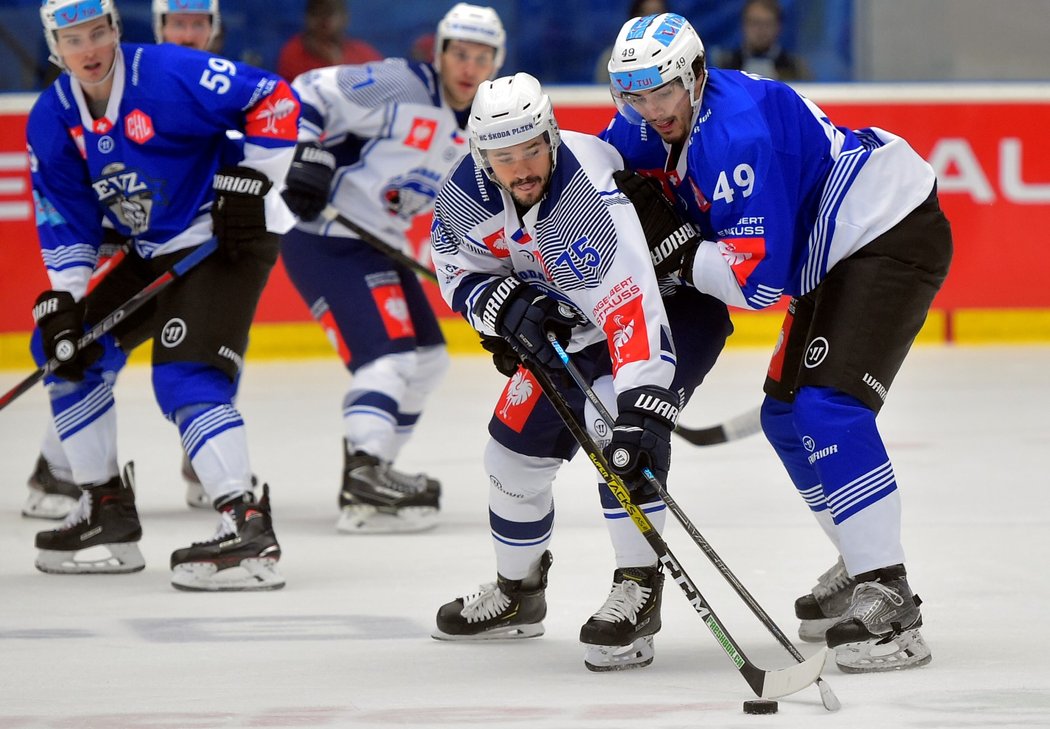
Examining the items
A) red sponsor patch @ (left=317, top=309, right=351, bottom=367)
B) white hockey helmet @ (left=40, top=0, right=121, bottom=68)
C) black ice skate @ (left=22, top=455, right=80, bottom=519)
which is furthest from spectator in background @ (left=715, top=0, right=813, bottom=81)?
white hockey helmet @ (left=40, top=0, right=121, bottom=68)

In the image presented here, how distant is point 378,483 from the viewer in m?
4.67

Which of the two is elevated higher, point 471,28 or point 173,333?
point 471,28

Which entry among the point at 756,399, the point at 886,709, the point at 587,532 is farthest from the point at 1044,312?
the point at 886,709

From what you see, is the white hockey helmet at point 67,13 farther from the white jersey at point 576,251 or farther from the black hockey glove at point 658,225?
the black hockey glove at point 658,225

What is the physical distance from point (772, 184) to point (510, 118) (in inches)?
18.8

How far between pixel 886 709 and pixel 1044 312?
533cm

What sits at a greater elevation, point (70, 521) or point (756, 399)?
point (70, 521)

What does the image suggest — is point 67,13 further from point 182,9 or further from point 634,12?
point 634,12

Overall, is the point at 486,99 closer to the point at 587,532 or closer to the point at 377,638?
the point at 377,638

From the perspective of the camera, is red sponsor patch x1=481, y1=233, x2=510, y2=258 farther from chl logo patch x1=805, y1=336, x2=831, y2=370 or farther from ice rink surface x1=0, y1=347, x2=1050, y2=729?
ice rink surface x1=0, y1=347, x2=1050, y2=729

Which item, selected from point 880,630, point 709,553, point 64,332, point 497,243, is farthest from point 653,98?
point 64,332

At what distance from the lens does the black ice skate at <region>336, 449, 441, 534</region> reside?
4.62m

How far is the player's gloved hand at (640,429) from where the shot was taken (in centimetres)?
295

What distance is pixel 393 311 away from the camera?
4875 millimetres
